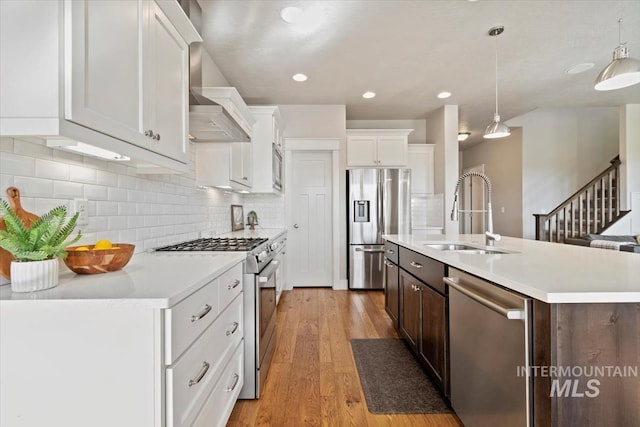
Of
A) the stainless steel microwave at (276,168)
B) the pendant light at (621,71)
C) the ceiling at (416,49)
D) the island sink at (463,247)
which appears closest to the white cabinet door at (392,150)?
the ceiling at (416,49)

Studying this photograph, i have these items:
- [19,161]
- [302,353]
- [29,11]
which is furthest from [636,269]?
[19,161]

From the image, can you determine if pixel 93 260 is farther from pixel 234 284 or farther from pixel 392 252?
pixel 392 252

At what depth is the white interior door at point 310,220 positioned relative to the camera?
177 inches

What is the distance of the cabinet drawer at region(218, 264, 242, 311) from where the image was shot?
134cm

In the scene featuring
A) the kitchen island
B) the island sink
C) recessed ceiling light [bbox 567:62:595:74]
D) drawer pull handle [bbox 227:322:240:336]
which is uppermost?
recessed ceiling light [bbox 567:62:595:74]

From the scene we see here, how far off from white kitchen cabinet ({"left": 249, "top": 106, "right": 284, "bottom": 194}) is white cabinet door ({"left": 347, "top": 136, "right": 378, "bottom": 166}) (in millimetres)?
1543

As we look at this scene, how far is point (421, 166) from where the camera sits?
5027 millimetres

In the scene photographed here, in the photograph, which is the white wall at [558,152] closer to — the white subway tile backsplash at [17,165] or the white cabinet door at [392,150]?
the white cabinet door at [392,150]

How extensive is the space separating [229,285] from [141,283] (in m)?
0.51

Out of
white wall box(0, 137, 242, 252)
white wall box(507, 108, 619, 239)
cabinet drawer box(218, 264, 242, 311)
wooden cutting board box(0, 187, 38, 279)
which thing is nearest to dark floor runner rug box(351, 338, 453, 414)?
cabinet drawer box(218, 264, 242, 311)

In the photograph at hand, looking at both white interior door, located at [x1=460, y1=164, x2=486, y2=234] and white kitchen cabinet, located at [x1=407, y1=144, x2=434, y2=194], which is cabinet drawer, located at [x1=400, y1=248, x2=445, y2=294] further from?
white interior door, located at [x1=460, y1=164, x2=486, y2=234]

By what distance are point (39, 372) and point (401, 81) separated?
4085 millimetres

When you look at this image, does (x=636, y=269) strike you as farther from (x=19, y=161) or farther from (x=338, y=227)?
(x=338, y=227)

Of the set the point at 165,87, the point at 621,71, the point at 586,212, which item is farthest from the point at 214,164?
the point at 586,212
